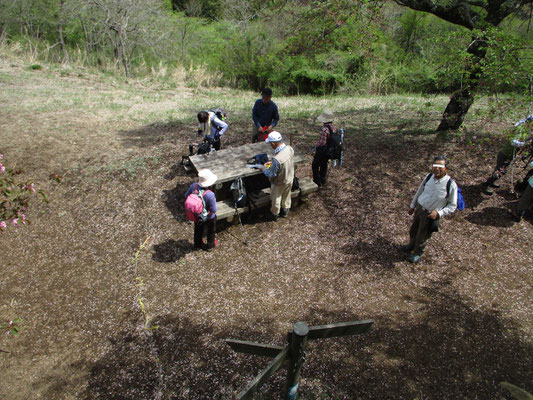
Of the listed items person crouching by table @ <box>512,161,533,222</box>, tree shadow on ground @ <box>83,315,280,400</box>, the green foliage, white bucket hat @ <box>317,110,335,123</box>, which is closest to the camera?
tree shadow on ground @ <box>83,315,280,400</box>

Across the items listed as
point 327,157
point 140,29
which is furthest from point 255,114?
point 140,29

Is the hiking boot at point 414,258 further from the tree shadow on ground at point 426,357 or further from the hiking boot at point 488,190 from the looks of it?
the hiking boot at point 488,190

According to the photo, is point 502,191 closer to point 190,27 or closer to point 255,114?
point 255,114

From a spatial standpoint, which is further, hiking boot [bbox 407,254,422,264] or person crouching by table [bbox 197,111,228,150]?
person crouching by table [bbox 197,111,228,150]

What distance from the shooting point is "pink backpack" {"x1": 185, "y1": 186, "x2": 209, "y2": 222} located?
17.0 feet

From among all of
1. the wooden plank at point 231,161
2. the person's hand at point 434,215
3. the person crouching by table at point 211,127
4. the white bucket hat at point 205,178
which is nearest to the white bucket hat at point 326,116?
the wooden plank at point 231,161

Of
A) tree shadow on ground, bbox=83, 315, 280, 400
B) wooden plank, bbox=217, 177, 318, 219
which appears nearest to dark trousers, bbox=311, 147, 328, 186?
wooden plank, bbox=217, 177, 318, 219

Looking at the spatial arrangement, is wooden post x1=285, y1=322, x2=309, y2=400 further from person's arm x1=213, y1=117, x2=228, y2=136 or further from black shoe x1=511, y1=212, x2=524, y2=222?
black shoe x1=511, y1=212, x2=524, y2=222

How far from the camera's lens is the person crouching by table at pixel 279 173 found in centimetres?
596

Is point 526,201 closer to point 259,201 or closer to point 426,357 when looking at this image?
point 426,357

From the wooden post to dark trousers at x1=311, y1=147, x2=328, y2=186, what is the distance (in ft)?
16.7

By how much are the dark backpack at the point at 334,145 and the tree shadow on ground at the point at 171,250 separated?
11.0 feet

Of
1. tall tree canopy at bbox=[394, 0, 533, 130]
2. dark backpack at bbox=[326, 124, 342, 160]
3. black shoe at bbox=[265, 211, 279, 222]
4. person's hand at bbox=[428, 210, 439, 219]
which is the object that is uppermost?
tall tree canopy at bbox=[394, 0, 533, 130]

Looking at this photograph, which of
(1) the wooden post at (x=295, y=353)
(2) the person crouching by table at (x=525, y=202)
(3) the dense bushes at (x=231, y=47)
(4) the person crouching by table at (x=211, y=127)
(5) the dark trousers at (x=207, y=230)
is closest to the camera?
(1) the wooden post at (x=295, y=353)
